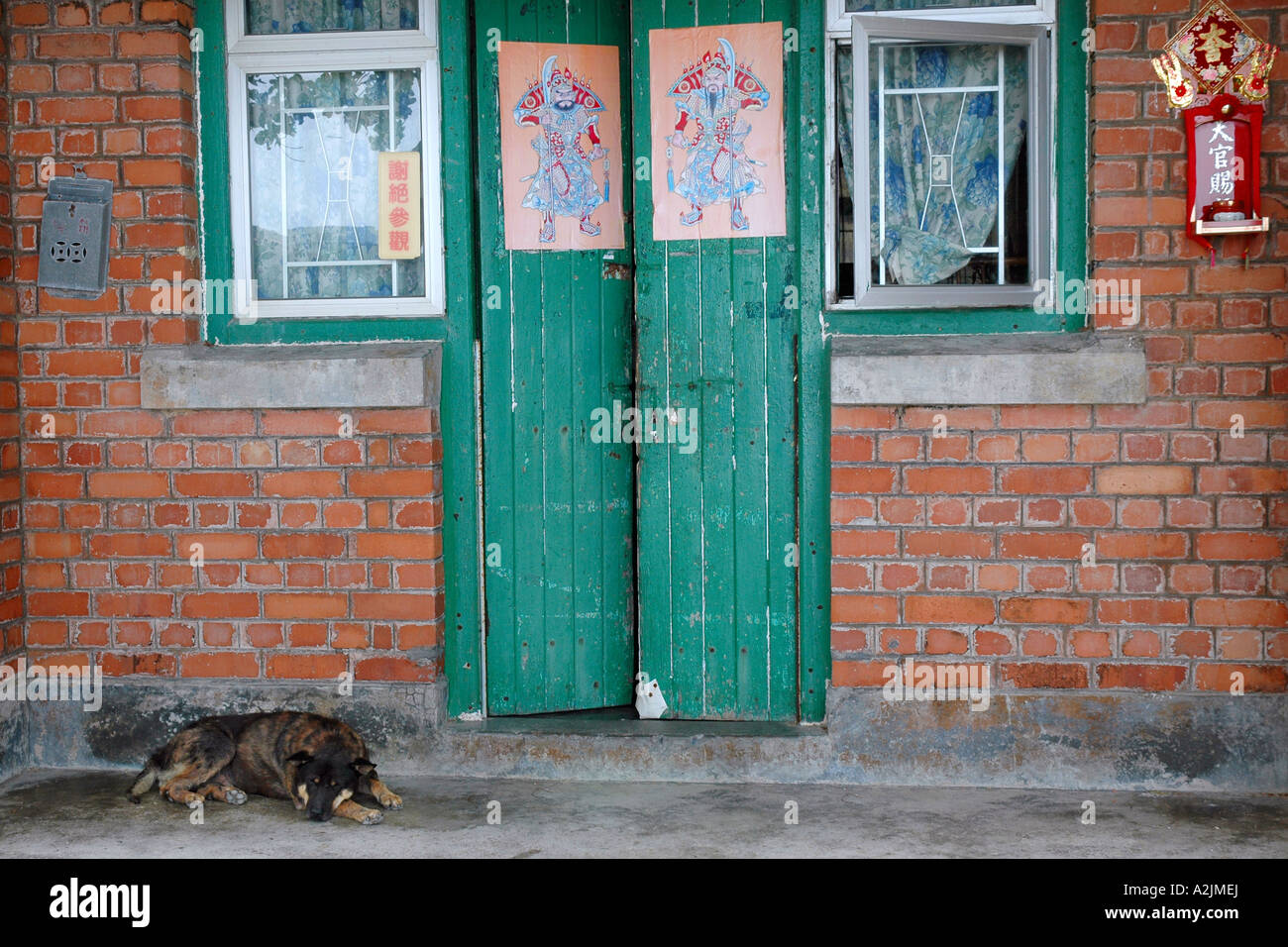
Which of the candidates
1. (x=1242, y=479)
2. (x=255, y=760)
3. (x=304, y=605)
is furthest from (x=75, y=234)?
(x=1242, y=479)

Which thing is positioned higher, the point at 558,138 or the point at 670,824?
the point at 558,138

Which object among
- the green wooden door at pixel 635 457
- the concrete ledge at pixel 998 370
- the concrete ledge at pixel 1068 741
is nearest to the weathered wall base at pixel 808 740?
the concrete ledge at pixel 1068 741

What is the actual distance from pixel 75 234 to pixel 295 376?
1033mm

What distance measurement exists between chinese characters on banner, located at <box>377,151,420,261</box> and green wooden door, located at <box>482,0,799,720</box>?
0.27 m

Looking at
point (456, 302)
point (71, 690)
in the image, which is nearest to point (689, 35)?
point (456, 302)

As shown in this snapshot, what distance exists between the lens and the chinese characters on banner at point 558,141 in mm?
5020

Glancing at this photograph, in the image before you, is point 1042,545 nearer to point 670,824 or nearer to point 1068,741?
point 1068,741

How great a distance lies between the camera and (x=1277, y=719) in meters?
4.61

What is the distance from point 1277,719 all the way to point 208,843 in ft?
12.2

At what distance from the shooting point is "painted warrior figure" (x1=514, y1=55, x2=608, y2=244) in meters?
5.02

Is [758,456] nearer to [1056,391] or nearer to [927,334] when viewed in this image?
[927,334]

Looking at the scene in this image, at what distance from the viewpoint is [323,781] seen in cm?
443

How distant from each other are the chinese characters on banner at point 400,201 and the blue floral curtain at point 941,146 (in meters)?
1.67

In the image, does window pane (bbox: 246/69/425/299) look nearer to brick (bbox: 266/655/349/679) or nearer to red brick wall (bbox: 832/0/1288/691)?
brick (bbox: 266/655/349/679)
